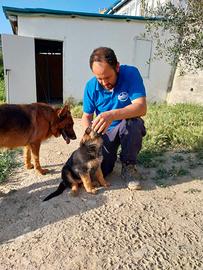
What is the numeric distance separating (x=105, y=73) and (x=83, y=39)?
7118 millimetres

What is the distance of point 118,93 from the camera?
10.6 feet

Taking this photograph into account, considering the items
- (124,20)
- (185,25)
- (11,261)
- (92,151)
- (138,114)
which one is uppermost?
(124,20)

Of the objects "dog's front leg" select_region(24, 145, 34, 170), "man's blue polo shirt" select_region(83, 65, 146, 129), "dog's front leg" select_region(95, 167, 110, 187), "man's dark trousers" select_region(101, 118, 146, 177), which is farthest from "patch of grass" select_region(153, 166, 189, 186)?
"dog's front leg" select_region(24, 145, 34, 170)

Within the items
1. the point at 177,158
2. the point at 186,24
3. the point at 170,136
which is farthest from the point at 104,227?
the point at 186,24

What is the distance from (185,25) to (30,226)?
14.2 feet

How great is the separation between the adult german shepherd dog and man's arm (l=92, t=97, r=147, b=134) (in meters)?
1.29

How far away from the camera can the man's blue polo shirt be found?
10.3ft

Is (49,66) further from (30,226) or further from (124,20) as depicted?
(30,226)

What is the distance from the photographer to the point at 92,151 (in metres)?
3.07

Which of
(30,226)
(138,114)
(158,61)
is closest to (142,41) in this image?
(158,61)

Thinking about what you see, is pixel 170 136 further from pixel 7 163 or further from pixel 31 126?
pixel 7 163

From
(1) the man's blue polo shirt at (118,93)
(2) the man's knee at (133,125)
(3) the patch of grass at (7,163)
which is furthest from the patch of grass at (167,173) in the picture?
(3) the patch of grass at (7,163)

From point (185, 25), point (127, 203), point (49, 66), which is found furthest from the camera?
point (49, 66)

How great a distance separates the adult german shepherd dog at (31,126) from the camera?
141 inches
